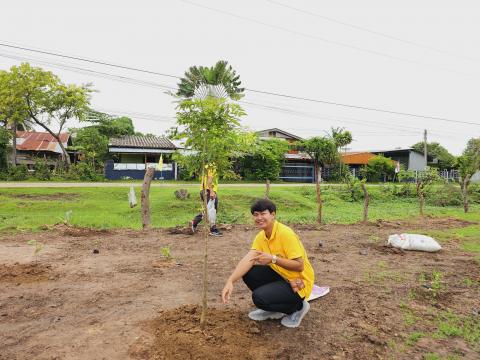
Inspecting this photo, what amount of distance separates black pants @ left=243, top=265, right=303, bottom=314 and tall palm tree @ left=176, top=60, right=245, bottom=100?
27098 millimetres

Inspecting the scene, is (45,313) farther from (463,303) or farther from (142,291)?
(463,303)

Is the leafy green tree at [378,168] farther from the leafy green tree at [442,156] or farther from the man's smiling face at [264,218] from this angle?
the man's smiling face at [264,218]

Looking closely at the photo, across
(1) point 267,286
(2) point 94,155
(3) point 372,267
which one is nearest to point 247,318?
(1) point 267,286

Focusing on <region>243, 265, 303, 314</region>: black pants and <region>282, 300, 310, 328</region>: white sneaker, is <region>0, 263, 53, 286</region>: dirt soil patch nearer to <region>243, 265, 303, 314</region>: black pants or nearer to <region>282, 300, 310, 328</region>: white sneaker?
<region>243, 265, 303, 314</region>: black pants

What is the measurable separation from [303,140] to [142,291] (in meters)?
31.2

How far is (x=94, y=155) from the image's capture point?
86.9 feet

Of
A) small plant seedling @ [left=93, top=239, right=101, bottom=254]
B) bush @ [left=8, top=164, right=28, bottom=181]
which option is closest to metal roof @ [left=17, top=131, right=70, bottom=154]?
bush @ [left=8, top=164, right=28, bottom=181]

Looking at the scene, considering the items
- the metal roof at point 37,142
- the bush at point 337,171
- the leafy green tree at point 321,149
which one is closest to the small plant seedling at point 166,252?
the leafy green tree at point 321,149

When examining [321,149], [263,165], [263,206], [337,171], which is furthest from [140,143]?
[263,206]

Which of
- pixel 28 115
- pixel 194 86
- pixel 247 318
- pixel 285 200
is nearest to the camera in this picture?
pixel 247 318

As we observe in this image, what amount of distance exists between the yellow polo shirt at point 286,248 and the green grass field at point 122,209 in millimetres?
5494

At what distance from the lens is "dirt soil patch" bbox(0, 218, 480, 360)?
10.4ft

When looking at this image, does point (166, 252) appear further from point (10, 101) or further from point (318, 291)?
point (10, 101)

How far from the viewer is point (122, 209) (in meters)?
13.3
